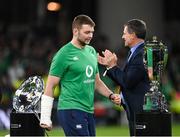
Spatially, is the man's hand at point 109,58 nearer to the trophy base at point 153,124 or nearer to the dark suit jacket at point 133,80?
the dark suit jacket at point 133,80

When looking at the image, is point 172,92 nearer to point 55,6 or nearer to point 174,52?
point 174,52

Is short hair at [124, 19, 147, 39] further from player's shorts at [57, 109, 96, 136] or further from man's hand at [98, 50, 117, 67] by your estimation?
player's shorts at [57, 109, 96, 136]

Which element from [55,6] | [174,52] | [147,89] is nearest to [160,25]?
[174,52]

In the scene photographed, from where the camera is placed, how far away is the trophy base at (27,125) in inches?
492

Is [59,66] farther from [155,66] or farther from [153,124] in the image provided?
[153,124]

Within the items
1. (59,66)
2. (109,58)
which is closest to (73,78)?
(59,66)

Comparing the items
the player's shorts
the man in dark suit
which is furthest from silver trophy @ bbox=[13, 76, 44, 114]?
the man in dark suit

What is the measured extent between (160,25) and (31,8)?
414cm

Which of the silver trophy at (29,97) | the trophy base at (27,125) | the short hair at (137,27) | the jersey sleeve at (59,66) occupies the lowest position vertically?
the trophy base at (27,125)

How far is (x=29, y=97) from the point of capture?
12992 millimetres

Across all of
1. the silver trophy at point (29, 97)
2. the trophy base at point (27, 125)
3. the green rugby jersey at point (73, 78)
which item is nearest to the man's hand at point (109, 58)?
the green rugby jersey at point (73, 78)

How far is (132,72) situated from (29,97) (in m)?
1.47

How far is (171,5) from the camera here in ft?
96.5

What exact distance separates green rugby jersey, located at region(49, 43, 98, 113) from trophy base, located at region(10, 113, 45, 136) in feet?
1.61
